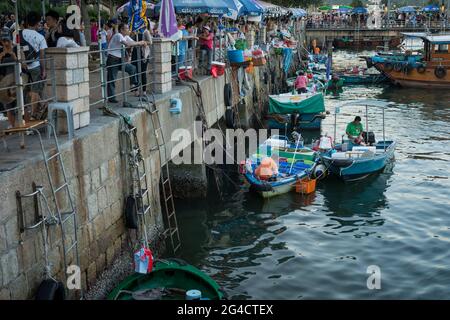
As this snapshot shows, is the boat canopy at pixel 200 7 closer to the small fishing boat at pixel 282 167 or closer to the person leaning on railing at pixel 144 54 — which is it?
the person leaning on railing at pixel 144 54

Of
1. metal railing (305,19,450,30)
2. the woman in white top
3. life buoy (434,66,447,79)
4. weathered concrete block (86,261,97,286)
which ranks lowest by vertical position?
weathered concrete block (86,261,97,286)

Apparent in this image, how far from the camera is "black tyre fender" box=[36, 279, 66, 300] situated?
7.58 m

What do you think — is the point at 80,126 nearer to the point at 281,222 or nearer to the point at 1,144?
the point at 1,144

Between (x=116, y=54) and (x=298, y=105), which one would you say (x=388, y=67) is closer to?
(x=298, y=105)

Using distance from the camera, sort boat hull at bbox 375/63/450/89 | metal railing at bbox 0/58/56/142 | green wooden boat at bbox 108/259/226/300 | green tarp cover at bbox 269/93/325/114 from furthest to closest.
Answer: boat hull at bbox 375/63/450/89 < green tarp cover at bbox 269/93/325/114 < green wooden boat at bbox 108/259/226/300 < metal railing at bbox 0/58/56/142

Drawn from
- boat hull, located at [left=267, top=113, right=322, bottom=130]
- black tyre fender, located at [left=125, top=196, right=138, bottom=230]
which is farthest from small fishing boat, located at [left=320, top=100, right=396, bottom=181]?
black tyre fender, located at [left=125, top=196, right=138, bottom=230]

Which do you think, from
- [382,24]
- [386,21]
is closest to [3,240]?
[386,21]

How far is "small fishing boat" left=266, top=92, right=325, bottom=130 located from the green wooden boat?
17.0 meters

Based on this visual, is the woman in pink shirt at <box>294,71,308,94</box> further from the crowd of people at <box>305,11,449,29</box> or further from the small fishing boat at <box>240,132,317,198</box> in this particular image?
the crowd of people at <box>305,11,449,29</box>

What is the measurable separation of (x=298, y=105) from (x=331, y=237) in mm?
12554

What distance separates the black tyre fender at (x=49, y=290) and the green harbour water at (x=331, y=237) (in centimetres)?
439

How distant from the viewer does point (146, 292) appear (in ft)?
31.4

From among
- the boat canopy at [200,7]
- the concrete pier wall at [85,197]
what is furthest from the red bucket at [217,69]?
the concrete pier wall at [85,197]

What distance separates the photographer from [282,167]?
18.7 m
